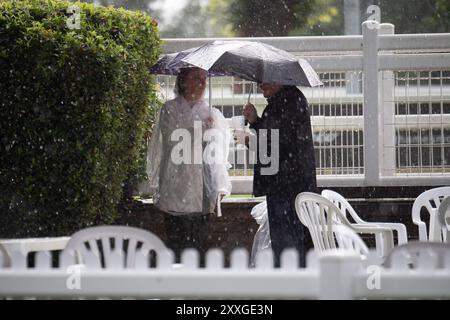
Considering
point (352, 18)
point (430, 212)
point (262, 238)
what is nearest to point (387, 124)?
point (430, 212)

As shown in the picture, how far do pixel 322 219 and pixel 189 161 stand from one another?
145cm

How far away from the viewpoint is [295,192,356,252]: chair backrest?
21.1 feet

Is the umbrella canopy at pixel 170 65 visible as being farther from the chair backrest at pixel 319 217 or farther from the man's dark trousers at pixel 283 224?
the chair backrest at pixel 319 217

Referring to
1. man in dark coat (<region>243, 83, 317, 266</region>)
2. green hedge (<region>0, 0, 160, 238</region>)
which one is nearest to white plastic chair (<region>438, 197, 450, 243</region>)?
man in dark coat (<region>243, 83, 317, 266</region>)

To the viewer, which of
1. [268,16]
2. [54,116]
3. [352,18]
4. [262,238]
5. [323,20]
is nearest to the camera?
[54,116]

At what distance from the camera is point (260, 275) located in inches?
126

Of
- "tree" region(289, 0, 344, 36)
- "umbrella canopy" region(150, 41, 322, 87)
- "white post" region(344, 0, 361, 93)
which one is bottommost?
"umbrella canopy" region(150, 41, 322, 87)

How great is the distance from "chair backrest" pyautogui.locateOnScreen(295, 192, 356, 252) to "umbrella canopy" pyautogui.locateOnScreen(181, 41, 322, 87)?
102cm

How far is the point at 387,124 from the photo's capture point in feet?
29.7

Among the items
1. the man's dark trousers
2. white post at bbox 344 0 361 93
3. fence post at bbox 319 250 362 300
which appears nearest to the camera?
fence post at bbox 319 250 362 300

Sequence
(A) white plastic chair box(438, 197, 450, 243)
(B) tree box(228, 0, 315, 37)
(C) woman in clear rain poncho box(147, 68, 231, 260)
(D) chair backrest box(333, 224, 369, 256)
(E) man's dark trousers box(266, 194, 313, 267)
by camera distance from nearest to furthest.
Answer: (D) chair backrest box(333, 224, 369, 256) < (A) white plastic chair box(438, 197, 450, 243) < (E) man's dark trousers box(266, 194, 313, 267) < (C) woman in clear rain poncho box(147, 68, 231, 260) < (B) tree box(228, 0, 315, 37)

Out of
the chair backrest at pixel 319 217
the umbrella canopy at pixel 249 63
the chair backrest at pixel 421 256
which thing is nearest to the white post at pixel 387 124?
the umbrella canopy at pixel 249 63

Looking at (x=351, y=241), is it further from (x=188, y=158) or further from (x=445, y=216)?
(x=188, y=158)

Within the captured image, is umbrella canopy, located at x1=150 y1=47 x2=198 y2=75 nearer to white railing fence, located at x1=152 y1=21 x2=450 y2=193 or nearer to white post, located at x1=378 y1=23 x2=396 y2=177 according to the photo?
white railing fence, located at x1=152 y1=21 x2=450 y2=193
